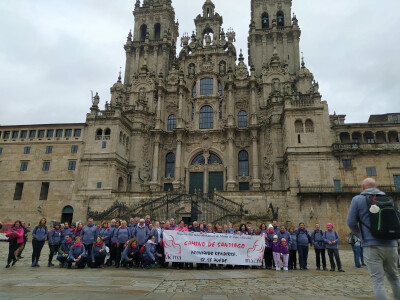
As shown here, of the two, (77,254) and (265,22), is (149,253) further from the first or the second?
(265,22)

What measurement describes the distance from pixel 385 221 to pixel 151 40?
50678mm

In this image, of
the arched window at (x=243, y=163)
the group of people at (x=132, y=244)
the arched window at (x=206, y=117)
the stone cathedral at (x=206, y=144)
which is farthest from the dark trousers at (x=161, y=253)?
the arched window at (x=206, y=117)

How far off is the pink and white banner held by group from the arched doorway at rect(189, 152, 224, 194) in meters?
26.6

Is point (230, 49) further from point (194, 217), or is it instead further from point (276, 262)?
point (276, 262)

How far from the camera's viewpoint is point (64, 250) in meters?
12.8

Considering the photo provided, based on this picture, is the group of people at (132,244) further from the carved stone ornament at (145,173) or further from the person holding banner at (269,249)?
the carved stone ornament at (145,173)

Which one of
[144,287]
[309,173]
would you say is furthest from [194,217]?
[144,287]

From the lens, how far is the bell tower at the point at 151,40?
48.6 meters

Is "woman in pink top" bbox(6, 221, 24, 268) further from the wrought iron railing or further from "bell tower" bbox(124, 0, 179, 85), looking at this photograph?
"bell tower" bbox(124, 0, 179, 85)

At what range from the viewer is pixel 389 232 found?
15.7 feet

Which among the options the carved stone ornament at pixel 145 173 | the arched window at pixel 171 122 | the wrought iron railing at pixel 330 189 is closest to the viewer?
the wrought iron railing at pixel 330 189

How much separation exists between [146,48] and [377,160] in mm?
37826

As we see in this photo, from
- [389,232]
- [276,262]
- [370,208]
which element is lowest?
[276,262]

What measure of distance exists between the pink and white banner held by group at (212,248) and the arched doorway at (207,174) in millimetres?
26593
